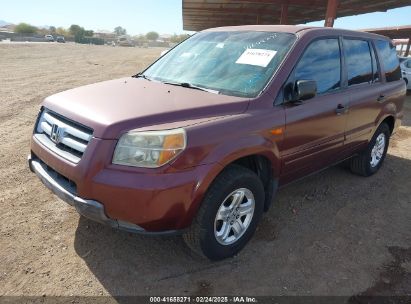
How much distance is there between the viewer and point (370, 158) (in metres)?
5.24

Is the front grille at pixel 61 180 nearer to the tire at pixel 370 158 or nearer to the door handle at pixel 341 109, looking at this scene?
the door handle at pixel 341 109

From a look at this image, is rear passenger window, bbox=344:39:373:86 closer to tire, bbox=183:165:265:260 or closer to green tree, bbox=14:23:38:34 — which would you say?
tire, bbox=183:165:265:260

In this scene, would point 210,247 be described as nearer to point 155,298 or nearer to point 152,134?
point 155,298

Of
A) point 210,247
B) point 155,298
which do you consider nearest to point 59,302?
point 155,298

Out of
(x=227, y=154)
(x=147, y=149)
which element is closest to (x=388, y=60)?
(x=227, y=154)

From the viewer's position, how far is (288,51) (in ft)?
11.3

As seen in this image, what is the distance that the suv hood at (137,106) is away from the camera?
8.67 ft

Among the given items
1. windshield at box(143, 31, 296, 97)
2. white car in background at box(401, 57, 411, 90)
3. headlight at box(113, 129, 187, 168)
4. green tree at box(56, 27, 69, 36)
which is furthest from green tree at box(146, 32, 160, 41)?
headlight at box(113, 129, 187, 168)

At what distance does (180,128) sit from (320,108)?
175cm

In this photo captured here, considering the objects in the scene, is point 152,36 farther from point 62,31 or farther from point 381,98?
point 381,98

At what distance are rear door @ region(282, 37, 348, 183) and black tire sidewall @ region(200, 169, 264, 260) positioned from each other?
0.47 meters

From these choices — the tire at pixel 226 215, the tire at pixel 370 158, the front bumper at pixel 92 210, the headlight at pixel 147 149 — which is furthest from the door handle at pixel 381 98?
the front bumper at pixel 92 210

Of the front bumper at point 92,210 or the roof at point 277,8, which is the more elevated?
the roof at point 277,8

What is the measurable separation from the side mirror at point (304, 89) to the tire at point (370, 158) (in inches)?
86.9
